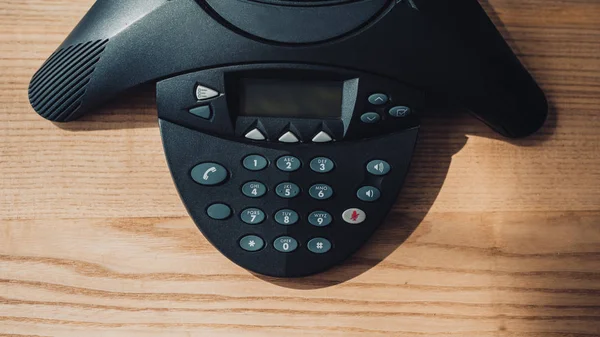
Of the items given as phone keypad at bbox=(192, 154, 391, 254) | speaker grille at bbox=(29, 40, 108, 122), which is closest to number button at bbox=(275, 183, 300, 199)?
phone keypad at bbox=(192, 154, 391, 254)

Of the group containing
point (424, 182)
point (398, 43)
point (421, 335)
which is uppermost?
point (398, 43)

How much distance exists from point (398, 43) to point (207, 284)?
224mm

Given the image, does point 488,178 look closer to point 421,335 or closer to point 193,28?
point 421,335

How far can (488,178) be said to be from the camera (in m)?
0.48

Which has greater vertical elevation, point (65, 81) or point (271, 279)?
point (65, 81)

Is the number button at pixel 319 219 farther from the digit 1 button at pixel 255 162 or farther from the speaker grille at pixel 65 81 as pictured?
the speaker grille at pixel 65 81

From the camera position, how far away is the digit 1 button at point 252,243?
43 cm

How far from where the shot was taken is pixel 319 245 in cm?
43

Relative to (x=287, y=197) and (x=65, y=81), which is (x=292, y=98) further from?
(x=65, y=81)

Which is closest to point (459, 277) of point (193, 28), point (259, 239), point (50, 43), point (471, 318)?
point (471, 318)

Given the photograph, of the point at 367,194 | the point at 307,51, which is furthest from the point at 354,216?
the point at 307,51

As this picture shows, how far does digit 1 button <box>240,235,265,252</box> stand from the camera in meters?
0.43

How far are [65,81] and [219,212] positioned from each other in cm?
16

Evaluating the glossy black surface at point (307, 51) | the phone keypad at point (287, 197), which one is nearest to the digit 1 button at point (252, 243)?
the phone keypad at point (287, 197)
